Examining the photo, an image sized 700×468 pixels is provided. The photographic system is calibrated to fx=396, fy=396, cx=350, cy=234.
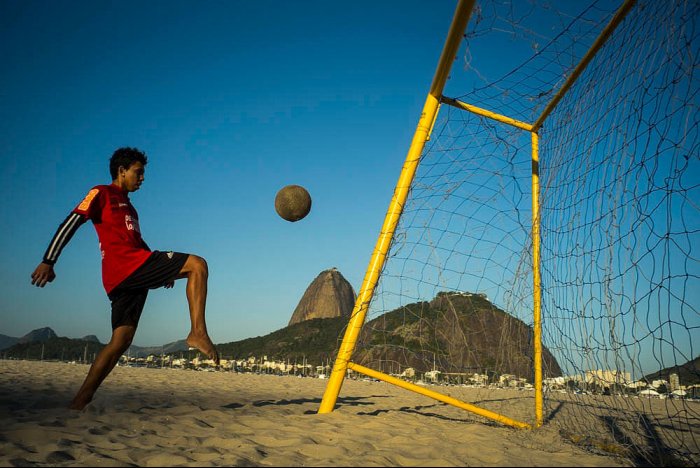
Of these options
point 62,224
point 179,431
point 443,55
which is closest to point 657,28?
point 443,55

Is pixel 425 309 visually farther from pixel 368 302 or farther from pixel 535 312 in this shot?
pixel 535 312

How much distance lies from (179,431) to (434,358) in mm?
2397

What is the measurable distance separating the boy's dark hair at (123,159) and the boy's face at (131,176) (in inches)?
1.2

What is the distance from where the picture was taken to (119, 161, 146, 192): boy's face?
339 cm

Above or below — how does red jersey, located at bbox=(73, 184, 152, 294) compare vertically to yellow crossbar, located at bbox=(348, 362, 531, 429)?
above

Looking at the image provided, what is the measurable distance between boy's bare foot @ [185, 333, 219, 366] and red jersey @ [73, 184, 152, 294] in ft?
2.38

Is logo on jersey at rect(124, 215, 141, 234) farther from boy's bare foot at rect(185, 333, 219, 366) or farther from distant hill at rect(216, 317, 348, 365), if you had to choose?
distant hill at rect(216, 317, 348, 365)

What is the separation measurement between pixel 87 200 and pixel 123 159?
553mm

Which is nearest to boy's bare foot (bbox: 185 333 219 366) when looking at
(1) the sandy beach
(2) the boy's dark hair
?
(1) the sandy beach

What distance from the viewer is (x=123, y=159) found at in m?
3.42

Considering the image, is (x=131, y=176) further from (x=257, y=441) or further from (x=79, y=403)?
(x=257, y=441)

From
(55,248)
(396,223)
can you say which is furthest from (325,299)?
(55,248)

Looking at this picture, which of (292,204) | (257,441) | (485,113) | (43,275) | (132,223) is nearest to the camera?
(257,441)

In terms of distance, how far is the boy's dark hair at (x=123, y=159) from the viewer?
11.1 feet
